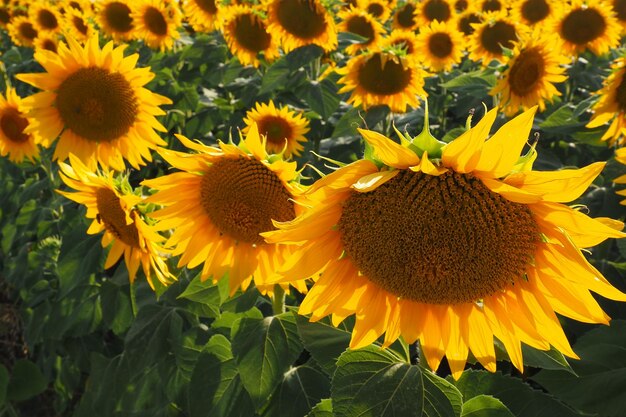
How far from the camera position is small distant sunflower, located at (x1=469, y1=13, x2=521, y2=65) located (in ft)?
18.2

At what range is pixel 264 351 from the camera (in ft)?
5.76

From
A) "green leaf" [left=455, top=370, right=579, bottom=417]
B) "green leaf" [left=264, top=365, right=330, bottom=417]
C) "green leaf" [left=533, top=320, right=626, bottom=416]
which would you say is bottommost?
"green leaf" [left=264, top=365, right=330, bottom=417]

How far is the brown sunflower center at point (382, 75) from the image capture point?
13.6 feet

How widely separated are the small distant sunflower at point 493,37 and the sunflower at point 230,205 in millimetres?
4325

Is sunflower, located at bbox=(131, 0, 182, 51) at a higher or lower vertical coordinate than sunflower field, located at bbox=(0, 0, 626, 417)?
lower

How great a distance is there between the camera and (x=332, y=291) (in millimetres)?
1458

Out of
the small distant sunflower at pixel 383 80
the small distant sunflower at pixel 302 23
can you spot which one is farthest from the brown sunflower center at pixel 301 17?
the small distant sunflower at pixel 383 80

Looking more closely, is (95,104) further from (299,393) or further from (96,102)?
(299,393)

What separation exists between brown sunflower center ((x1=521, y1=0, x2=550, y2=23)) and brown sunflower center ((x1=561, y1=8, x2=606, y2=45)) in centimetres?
97

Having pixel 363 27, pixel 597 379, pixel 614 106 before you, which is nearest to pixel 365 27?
pixel 363 27

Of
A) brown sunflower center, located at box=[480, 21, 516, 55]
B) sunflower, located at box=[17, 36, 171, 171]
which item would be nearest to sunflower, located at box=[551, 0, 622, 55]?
brown sunflower center, located at box=[480, 21, 516, 55]

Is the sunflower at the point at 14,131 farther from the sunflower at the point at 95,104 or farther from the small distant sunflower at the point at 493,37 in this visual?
the small distant sunflower at the point at 493,37

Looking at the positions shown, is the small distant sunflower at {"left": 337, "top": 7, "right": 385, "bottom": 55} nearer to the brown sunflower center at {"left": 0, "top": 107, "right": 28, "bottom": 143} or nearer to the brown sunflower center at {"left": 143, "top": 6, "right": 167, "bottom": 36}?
the brown sunflower center at {"left": 143, "top": 6, "right": 167, "bottom": 36}

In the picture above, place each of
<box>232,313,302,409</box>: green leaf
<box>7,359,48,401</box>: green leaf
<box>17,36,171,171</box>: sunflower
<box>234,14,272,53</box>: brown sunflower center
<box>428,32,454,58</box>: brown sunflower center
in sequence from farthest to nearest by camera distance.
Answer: <box>428,32,454,58</box>: brown sunflower center → <box>234,14,272,53</box>: brown sunflower center → <box>7,359,48,401</box>: green leaf → <box>17,36,171,171</box>: sunflower → <box>232,313,302,409</box>: green leaf
